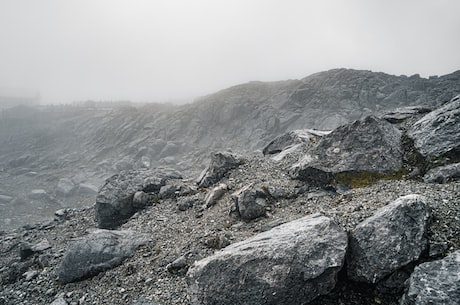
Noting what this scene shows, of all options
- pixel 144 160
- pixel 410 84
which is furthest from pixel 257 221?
pixel 410 84

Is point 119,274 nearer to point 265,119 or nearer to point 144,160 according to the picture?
point 144,160

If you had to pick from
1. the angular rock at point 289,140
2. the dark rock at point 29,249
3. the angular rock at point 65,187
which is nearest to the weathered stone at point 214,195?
the angular rock at point 289,140

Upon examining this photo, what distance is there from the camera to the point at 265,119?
4149 inches

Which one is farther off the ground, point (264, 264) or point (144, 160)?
point (264, 264)

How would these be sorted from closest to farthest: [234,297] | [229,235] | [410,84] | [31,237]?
[234,297]
[229,235]
[31,237]
[410,84]

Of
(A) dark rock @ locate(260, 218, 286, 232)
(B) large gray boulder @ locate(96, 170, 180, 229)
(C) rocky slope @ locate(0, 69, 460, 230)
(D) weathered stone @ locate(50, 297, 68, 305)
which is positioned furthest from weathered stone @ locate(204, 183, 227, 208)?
(C) rocky slope @ locate(0, 69, 460, 230)

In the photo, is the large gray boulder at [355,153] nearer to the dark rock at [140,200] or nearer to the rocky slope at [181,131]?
the dark rock at [140,200]

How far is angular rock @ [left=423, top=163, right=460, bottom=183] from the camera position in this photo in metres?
14.9

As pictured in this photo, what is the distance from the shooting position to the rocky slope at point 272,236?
35.5 feet

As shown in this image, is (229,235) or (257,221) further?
(257,221)

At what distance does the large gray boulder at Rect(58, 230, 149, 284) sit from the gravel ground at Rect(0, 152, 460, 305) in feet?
1.67

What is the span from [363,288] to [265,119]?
3793 inches

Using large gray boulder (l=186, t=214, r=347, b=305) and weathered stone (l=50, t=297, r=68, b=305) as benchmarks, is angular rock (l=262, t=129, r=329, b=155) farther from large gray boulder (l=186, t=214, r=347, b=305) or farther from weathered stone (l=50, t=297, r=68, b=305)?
weathered stone (l=50, t=297, r=68, b=305)

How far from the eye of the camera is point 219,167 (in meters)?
25.1
